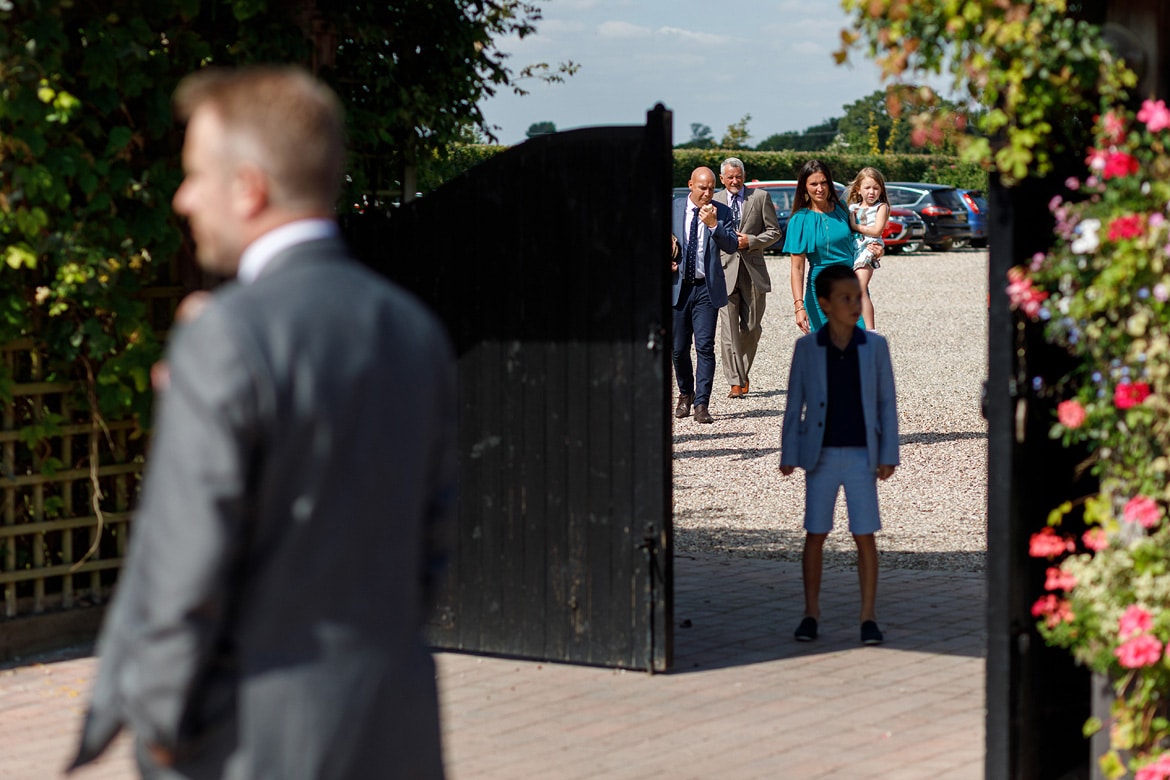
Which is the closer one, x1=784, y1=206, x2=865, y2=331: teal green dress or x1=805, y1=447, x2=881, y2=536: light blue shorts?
x1=805, y1=447, x2=881, y2=536: light blue shorts

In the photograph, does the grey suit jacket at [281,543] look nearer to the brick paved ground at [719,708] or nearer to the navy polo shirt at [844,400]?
the brick paved ground at [719,708]

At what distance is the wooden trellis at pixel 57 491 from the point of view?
6.72m

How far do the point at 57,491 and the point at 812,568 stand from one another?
129 inches

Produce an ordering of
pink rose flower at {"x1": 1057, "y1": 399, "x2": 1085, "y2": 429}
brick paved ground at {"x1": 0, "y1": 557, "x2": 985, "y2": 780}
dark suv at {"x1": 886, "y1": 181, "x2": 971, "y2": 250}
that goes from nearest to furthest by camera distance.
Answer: pink rose flower at {"x1": 1057, "y1": 399, "x2": 1085, "y2": 429}, brick paved ground at {"x1": 0, "y1": 557, "x2": 985, "y2": 780}, dark suv at {"x1": 886, "y1": 181, "x2": 971, "y2": 250}

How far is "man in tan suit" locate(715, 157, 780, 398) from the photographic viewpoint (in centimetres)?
1398

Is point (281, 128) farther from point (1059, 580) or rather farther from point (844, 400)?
point (844, 400)

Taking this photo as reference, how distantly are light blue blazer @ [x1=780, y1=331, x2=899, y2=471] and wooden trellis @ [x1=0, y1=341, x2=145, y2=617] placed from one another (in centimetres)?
289

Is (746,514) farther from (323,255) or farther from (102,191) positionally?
(323,255)

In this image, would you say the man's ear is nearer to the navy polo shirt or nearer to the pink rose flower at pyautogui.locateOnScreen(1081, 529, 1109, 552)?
the pink rose flower at pyautogui.locateOnScreen(1081, 529, 1109, 552)

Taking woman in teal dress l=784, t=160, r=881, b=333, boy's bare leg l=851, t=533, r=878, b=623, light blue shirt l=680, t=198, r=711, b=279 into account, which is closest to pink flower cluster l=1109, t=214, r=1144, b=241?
boy's bare leg l=851, t=533, r=878, b=623

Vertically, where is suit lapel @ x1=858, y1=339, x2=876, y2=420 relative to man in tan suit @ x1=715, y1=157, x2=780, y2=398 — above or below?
below

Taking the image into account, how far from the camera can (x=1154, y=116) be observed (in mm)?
4109

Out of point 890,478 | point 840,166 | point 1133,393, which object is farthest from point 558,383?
point 840,166

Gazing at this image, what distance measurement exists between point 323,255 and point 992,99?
2.53m
